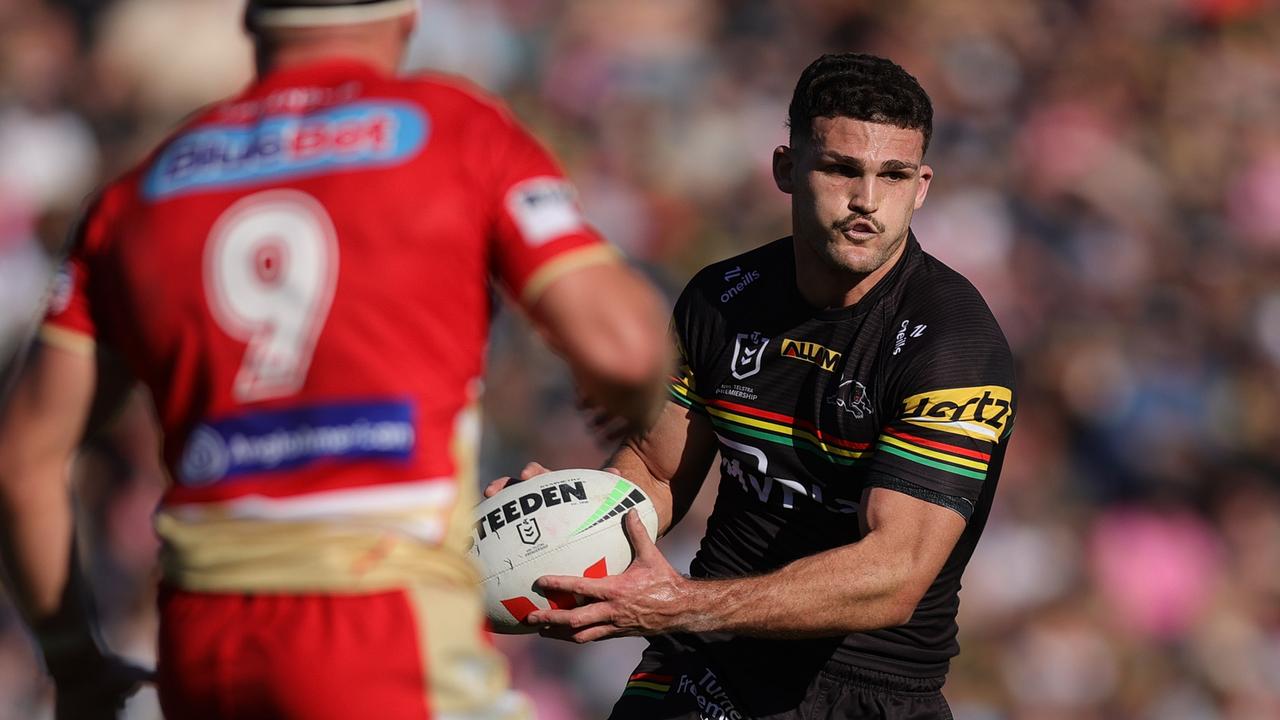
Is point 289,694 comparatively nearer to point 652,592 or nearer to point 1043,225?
point 652,592

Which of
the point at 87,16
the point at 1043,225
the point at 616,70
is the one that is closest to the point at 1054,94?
the point at 1043,225

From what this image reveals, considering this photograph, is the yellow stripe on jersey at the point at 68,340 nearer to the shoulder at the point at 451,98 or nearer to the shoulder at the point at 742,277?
the shoulder at the point at 451,98

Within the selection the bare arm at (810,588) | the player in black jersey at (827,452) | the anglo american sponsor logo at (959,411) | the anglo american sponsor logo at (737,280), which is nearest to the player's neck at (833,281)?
the player in black jersey at (827,452)

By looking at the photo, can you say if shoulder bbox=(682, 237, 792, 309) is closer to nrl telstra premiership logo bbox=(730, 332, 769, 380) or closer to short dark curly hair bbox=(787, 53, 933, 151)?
nrl telstra premiership logo bbox=(730, 332, 769, 380)

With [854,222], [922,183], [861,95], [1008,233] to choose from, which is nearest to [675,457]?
[854,222]

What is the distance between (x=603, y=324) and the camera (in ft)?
8.70

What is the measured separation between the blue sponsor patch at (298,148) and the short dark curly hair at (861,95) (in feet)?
7.39

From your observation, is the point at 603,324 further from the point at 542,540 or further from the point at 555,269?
the point at 542,540

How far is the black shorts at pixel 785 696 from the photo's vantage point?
4.62 m

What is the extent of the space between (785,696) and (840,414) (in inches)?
34.8

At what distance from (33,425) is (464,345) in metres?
0.82

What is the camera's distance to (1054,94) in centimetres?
1098

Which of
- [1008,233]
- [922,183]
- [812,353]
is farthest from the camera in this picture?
[1008,233]

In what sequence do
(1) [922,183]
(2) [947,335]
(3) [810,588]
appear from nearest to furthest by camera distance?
(3) [810,588], (2) [947,335], (1) [922,183]
